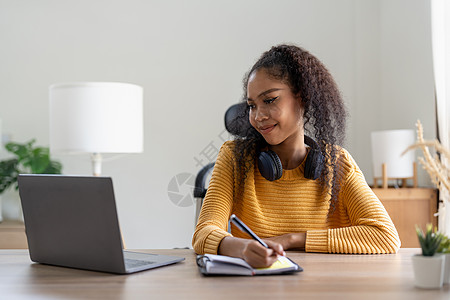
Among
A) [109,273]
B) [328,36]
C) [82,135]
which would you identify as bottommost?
[109,273]

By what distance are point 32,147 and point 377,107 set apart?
2352mm

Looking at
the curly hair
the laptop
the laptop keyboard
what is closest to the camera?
the laptop

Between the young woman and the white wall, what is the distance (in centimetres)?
191

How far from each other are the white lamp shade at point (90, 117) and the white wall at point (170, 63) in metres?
0.83

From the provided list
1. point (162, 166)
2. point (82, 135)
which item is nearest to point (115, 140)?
point (82, 135)

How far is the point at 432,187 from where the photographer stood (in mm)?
3133

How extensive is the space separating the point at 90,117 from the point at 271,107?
1380 millimetres

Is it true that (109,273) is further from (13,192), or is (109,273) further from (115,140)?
(13,192)

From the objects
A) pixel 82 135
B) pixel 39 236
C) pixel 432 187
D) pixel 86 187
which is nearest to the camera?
pixel 86 187

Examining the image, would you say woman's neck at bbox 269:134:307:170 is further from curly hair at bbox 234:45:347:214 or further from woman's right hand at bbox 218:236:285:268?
woman's right hand at bbox 218:236:285:268

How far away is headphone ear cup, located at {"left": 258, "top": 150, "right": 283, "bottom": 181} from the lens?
170 centimetres

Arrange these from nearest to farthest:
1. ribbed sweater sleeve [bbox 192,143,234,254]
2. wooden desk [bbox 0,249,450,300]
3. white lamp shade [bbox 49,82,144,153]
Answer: wooden desk [bbox 0,249,450,300] → ribbed sweater sleeve [bbox 192,143,234,254] → white lamp shade [bbox 49,82,144,153]

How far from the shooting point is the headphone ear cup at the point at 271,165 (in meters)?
1.70

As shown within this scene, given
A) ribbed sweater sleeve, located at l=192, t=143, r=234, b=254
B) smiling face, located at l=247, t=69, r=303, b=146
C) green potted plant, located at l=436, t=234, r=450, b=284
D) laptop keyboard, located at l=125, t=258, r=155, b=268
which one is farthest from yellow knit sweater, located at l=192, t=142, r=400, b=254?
green potted plant, located at l=436, t=234, r=450, b=284
